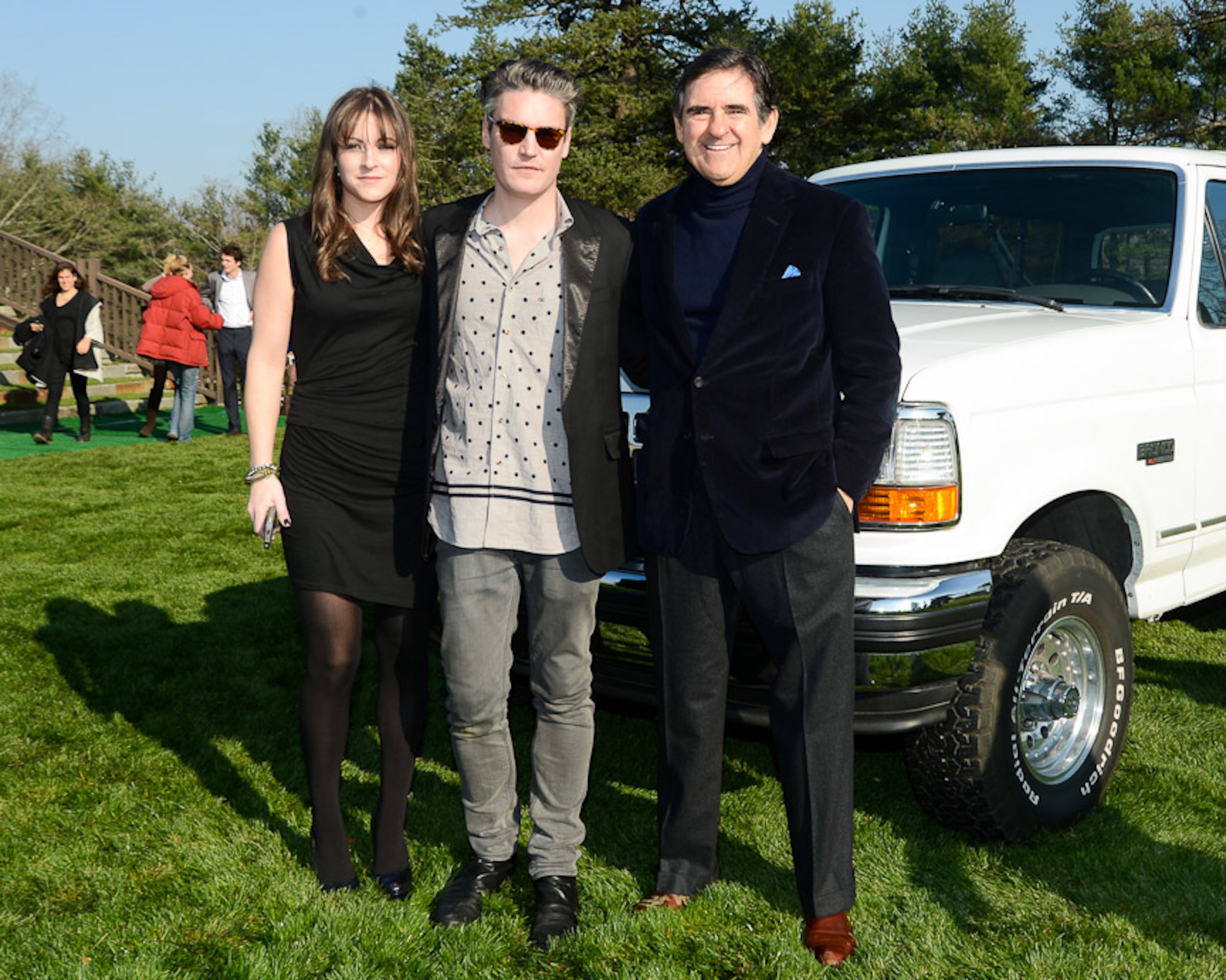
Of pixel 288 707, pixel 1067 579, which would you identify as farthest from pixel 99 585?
pixel 1067 579

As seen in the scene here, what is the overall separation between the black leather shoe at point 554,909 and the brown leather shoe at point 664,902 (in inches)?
7.1

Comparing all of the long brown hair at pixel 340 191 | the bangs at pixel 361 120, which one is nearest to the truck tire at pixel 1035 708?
the long brown hair at pixel 340 191

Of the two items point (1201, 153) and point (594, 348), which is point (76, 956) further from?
point (1201, 153)

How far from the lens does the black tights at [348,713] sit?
324 centimetres

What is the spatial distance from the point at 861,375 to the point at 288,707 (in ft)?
10.8

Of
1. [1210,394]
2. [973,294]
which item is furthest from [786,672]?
[1210,394]

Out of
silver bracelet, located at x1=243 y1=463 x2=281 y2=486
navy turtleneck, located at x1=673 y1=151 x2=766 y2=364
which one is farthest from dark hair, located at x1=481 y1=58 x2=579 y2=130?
silver bracelet, located at x1=243 y1=463 x2=281 y2=486

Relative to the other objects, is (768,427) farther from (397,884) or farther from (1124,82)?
(1124,82)

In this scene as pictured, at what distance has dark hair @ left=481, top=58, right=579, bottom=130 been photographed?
2906 millimetres

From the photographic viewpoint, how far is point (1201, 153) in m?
4.65

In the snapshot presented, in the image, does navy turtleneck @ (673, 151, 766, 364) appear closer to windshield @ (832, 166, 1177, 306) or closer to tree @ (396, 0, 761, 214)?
windshield @ (832, 166, 1177, 306)

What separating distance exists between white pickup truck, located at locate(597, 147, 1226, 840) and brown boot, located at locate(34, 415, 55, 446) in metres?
11.6

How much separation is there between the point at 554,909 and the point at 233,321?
12.6 metres

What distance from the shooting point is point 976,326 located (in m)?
3.82
